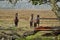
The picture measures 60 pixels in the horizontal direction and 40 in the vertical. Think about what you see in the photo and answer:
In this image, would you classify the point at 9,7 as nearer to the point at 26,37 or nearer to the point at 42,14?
the point at 42,14

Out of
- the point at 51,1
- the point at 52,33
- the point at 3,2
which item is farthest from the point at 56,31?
the point at 3,2

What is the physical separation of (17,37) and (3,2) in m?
28.7

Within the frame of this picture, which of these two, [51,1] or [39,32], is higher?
[51,1]

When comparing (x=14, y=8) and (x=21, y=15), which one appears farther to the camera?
(x=14, y=8)

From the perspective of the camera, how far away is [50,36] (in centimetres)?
2045

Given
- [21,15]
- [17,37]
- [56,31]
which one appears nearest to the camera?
[17,37]

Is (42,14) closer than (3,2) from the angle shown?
Yes

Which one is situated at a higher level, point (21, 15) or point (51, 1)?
point (51, 1)

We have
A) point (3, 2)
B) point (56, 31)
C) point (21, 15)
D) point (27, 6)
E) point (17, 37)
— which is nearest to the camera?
point (17, 37)

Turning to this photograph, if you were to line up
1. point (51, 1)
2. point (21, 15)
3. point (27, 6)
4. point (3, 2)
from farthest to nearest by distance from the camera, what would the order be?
point (3, 2) → point (27, 6) → point (21, 15) → point (51, 1)

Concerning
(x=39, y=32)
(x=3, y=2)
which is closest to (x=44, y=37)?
(x=39, y=32)

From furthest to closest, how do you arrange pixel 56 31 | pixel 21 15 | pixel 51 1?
pixel 21 15, pixel 56 31, pixel 51 1

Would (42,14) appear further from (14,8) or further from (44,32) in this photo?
(44,32)

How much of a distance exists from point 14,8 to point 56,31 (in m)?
24.5
